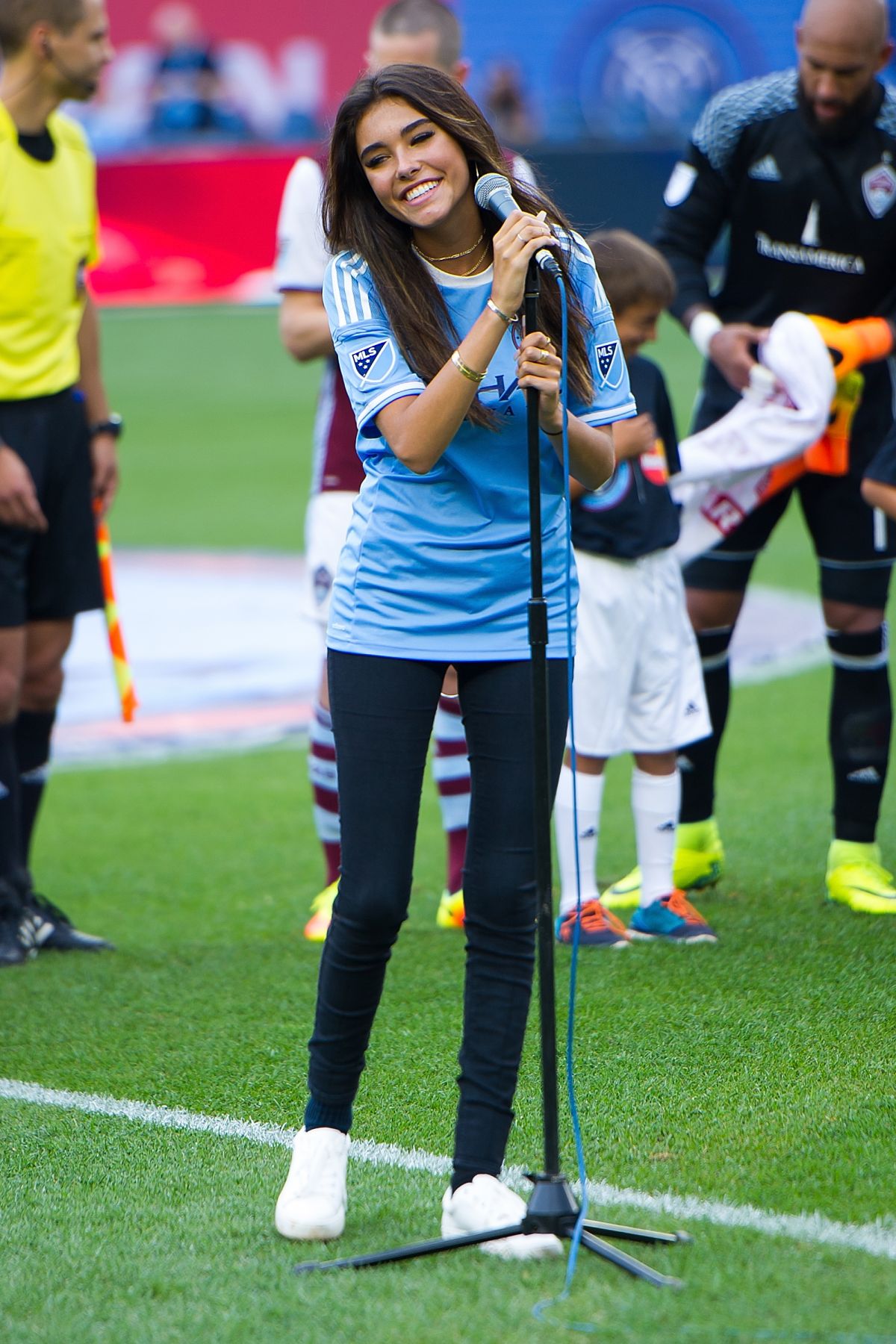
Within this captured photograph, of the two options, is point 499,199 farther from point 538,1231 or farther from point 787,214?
point 787,214

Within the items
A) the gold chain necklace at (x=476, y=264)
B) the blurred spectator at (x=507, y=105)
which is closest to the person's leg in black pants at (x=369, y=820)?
the gold chain necklace at (x=476, y=264)

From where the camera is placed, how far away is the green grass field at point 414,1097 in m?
2.82

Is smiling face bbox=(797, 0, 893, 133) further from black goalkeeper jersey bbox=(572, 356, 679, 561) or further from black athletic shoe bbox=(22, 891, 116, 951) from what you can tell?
black athletic shoe bbox=(22, 891, 116, 951)

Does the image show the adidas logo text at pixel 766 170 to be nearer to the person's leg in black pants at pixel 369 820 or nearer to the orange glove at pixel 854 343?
the orange glove at pixel 854 343

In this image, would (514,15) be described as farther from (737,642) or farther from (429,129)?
(429,129)

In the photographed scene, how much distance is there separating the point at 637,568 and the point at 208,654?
5450 millimetres

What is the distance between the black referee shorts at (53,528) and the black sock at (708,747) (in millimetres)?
1859

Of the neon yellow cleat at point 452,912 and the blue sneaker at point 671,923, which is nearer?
the blue sneaker at point 671,923

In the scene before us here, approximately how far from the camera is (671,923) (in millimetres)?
5016

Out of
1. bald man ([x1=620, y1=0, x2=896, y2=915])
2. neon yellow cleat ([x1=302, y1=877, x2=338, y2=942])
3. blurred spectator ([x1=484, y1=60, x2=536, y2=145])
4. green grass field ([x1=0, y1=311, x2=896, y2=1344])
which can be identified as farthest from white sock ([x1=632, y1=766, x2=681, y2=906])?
blurred spectator ([x1=484, y1=60, x2=536, y2=145])

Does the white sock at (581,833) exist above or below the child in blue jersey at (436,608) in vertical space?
below

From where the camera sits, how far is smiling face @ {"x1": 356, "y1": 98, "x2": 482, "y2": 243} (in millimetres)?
3045

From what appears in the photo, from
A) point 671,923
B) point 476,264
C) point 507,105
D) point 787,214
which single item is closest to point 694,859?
point 671,923

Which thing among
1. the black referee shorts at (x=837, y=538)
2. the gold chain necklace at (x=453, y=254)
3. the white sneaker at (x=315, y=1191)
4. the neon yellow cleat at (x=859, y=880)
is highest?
the gold chain necklace at (x=453, y=254)
